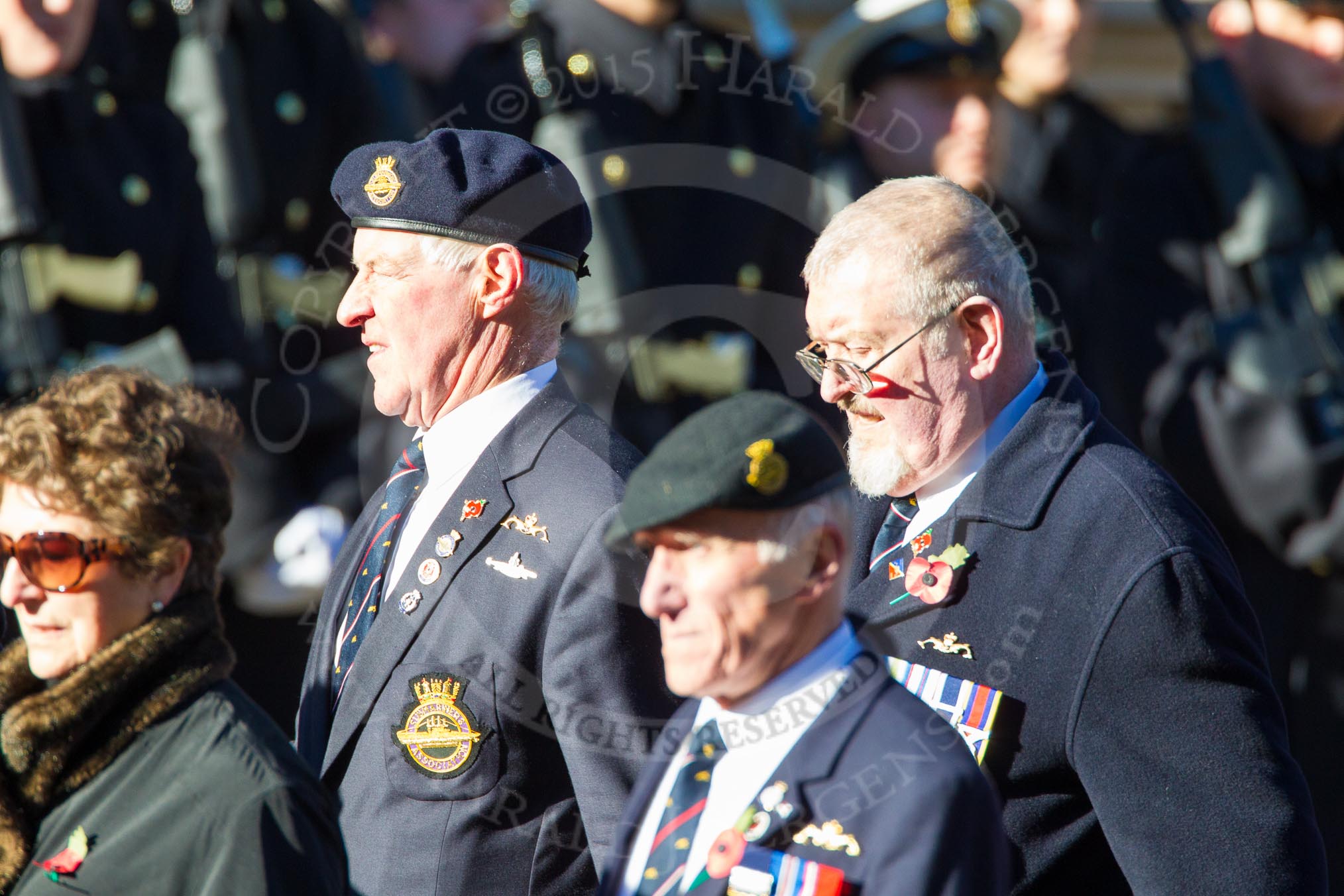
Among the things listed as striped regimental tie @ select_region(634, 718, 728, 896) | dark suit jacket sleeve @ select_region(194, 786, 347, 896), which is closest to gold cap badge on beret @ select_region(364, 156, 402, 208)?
dark suit jacket sleeve @ select_region(194, 786, 347, 896)

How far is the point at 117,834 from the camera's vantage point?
94.0 inches

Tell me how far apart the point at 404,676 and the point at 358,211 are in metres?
0.87

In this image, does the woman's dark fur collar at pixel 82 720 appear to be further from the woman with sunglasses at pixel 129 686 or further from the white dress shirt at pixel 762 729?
the white dress shirt at pixel 762 729

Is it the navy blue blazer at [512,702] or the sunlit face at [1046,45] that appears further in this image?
the sunlit face at [1046,45]

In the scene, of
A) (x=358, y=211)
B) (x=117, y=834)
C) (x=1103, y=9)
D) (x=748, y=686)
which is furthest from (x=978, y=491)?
(x=1103, y=9)

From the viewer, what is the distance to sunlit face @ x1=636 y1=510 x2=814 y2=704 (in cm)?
213

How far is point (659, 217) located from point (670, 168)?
0.19m

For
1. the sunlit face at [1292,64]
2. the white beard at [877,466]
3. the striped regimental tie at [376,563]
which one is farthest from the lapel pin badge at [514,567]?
the sunlit face at [1292,64]

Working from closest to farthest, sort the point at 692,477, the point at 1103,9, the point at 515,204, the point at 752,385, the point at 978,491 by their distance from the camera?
1. the point at 692,477
2. the point at 978,491
3. the point at 515,204
4. the point at 752,385
5. the point at 1103,9

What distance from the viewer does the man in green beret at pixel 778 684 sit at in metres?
2.06

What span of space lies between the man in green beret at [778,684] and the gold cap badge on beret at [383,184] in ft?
3.37

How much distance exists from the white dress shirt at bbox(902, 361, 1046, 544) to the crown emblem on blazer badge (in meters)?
0.82

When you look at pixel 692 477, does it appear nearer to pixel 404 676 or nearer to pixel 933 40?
pixel 404 676

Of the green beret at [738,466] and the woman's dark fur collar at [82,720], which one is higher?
the green beret at [738,466]
